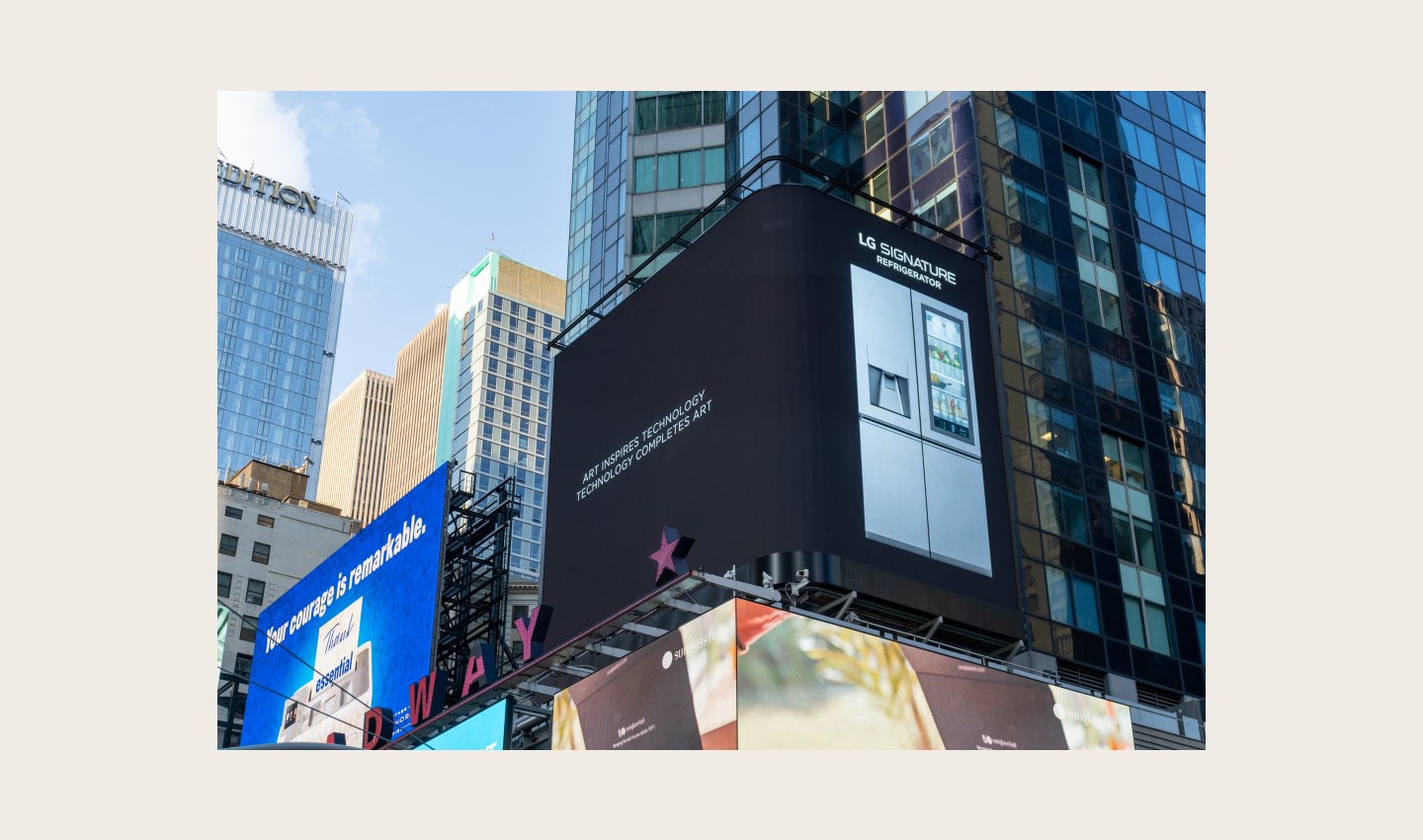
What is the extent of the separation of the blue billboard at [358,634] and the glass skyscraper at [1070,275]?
955 centimetres

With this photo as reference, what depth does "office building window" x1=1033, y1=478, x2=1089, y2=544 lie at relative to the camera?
4403cm

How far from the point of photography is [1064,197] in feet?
167

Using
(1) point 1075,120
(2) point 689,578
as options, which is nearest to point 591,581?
(2) point 689,578

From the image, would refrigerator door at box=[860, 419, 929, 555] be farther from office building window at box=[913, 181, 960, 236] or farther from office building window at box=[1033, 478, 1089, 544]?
office building window at box=[913, 181, 960, 236]

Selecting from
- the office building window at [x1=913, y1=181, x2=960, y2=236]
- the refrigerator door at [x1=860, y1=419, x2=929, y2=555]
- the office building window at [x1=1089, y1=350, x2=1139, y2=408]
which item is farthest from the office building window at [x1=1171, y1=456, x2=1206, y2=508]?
the refrigerator door at [x1=860, y1=419, x2=929, y2=555]

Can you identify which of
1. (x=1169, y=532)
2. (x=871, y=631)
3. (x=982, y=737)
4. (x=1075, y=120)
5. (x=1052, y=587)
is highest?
(x=1075, y=120)

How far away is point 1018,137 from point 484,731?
2480 centimetres

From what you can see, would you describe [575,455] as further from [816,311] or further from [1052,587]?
[1052,587]

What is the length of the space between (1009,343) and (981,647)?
9.90m

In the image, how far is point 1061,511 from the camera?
1752 inches

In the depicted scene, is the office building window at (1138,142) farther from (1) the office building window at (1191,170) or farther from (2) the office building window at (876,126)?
(2) the office building window at (876,126)

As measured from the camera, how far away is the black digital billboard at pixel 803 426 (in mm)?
39406

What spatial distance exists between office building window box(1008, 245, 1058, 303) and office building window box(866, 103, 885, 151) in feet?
23.5

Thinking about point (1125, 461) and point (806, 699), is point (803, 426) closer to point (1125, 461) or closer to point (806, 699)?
point (806, 699)
